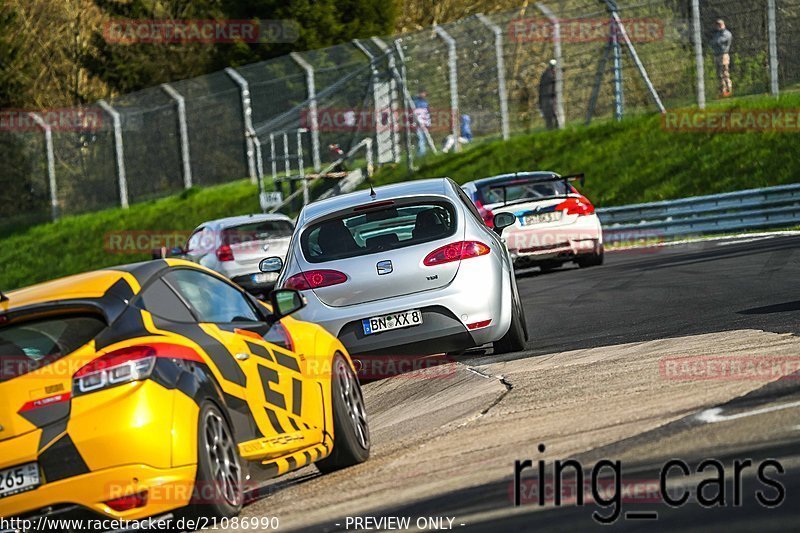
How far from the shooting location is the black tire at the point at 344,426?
860 cm

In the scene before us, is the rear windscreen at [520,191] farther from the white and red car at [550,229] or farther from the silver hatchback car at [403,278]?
the silver hatchback car at [403,278]

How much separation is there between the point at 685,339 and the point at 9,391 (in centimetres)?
635

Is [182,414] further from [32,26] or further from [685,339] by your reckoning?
[32,26]

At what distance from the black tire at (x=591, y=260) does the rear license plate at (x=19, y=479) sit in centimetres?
1605

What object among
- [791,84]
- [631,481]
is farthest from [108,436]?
[791,84]

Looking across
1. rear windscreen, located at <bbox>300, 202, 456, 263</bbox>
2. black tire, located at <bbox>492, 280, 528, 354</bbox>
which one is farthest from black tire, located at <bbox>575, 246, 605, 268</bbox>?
rear windscreen, located at <bbox>300, 202, 456, 263</bbox>

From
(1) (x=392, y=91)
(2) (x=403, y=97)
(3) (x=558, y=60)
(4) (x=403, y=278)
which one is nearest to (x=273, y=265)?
(4) (x=403, y=278)

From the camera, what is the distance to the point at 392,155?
39469mm

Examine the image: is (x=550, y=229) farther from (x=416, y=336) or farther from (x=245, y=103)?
(x=245, y=103)

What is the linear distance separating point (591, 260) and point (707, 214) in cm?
552

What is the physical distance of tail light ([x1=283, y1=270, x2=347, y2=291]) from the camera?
11.9m

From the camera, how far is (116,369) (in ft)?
22.6

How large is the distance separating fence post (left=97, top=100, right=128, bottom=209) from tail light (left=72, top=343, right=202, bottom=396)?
3682cm
